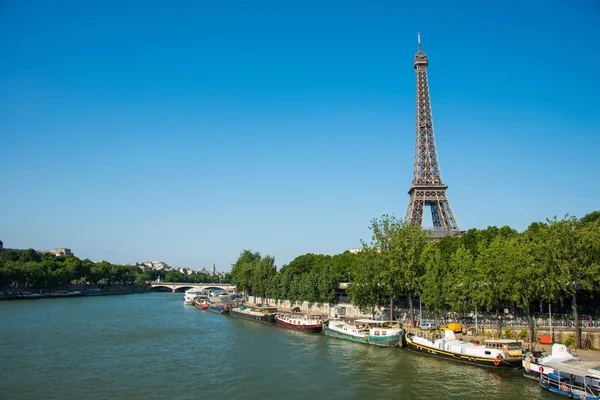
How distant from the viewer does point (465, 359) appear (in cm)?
3450

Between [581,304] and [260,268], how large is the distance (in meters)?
56.2

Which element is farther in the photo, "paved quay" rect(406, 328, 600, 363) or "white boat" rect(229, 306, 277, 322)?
"white boat" rect(229, 306, 277, 322)

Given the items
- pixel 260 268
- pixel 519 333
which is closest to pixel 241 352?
pixel 519 333

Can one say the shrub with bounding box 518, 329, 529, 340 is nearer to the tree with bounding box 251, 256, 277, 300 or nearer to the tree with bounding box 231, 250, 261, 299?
the tree with bounding box 251, 256, 277, 300

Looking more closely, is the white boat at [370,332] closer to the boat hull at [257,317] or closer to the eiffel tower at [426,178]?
the boat hull at [257,317]

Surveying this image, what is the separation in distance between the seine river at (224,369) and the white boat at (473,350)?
0.76 m

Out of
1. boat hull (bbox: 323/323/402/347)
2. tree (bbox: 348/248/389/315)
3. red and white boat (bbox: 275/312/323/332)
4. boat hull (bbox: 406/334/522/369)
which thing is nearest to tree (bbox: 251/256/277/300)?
red and white boat (bbox: 275/312/323/332)

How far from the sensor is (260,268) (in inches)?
3511

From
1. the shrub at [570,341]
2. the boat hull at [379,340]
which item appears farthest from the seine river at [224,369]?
the shrub at [570,341]

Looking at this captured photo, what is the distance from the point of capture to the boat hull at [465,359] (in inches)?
1272

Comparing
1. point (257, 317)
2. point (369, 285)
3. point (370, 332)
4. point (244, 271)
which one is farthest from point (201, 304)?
point (370, 332)

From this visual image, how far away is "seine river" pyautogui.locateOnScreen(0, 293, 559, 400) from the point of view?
91.4 ft

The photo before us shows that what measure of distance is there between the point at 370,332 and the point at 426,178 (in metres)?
52.0

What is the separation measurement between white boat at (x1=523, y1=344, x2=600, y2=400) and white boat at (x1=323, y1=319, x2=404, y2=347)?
556 inches
